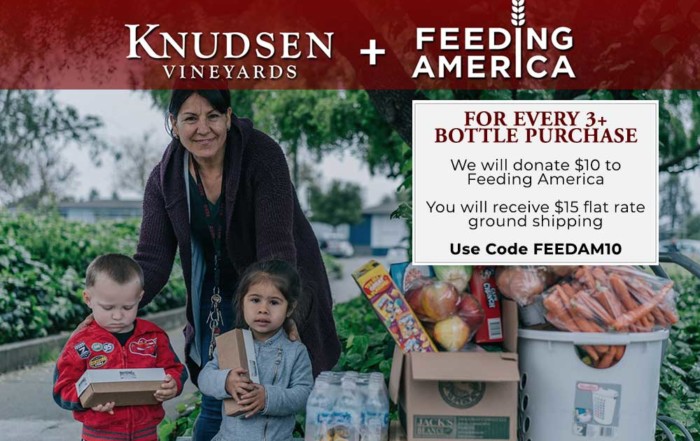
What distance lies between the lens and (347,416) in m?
2.58

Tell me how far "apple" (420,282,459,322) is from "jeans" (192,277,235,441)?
0.86 meters

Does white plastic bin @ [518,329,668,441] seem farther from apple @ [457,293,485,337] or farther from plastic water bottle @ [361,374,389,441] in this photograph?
plastic water bottle @ [361,374,389,441]

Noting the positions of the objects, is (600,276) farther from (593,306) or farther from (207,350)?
(207,350)

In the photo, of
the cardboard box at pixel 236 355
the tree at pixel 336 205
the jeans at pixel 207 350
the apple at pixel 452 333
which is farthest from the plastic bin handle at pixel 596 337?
the tree at pixel 336 205

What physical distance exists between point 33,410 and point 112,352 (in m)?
3.18

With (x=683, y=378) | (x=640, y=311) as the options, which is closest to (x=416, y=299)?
(x=640, y=311)

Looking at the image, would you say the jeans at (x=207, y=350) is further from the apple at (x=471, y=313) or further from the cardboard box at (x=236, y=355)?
the apple at (x=471, y=313)

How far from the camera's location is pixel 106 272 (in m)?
2.85

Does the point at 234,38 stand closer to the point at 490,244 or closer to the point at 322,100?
the point at 490,244

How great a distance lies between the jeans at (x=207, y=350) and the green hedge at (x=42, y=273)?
4150mm

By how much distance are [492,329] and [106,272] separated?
1324 mm

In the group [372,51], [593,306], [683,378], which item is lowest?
[683,378]

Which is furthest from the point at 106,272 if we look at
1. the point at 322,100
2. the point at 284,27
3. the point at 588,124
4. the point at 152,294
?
the point at 322,100

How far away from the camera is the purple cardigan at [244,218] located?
3.07m
